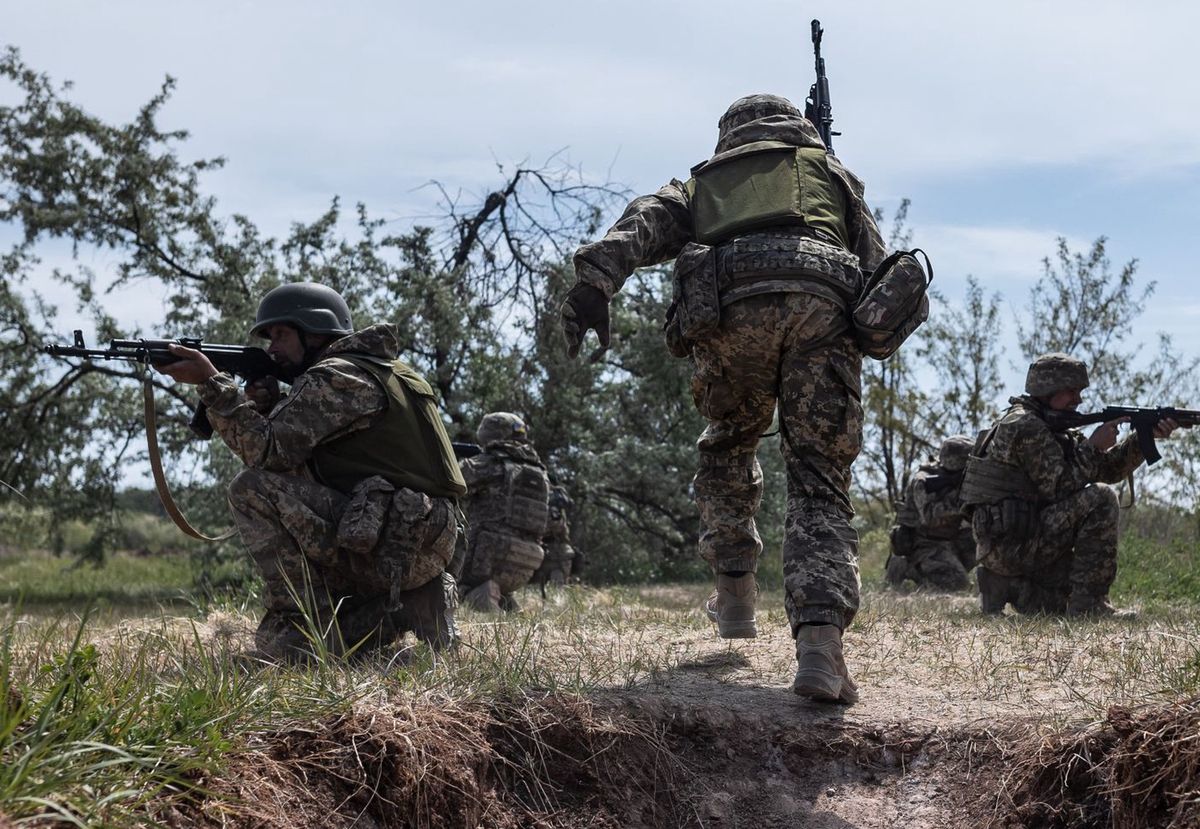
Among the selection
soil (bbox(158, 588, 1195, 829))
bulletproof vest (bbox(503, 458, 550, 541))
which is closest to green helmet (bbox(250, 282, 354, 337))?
soil (bbox(158, 588, 1195, 829))

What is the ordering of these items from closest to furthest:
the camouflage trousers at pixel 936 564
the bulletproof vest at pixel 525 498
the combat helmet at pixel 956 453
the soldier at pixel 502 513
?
the soldier at pixel 502 513, the bulletproof vest at pixel 525 498, the combat helmet at pixel 956 453, the camouflage trousers at pixel 936 564

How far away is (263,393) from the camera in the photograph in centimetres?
542

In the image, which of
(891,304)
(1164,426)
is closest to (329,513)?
(891,304)

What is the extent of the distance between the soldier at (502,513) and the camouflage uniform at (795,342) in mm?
4381

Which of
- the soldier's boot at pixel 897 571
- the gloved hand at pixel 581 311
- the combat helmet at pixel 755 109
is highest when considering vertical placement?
the combat helmet at pixel 755 109

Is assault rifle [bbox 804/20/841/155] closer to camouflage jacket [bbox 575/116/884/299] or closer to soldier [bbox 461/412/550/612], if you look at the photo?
camouflage jacket [bbox 575/116/884/299]

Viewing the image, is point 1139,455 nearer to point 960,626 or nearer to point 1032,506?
point 1032,506

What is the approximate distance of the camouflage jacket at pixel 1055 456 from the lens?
23.8 feet

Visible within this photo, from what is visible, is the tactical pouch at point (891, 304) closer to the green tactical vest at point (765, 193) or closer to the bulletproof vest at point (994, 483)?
the green tactical vest at point (765, 193)

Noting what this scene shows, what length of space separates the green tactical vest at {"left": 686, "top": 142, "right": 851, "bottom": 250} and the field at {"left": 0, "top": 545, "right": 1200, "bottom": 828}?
1.63 m

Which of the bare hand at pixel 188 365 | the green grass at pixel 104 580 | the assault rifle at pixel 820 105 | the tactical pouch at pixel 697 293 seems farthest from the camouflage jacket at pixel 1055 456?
the green grass at pixel 104 580

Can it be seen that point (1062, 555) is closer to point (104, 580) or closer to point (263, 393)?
point (263, 393)

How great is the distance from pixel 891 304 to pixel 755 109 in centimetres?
111

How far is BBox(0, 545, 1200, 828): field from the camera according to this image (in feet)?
9.68
